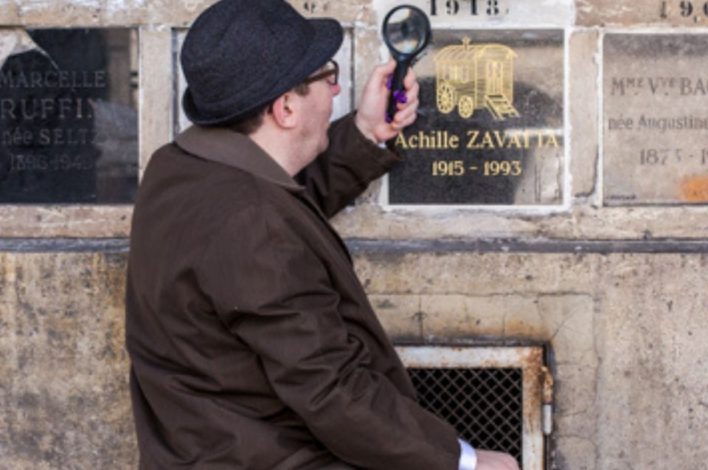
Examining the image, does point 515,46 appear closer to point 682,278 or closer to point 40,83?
point 682,278

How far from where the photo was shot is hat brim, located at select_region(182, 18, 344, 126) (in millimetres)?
3188

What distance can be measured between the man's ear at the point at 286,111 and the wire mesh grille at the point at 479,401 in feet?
4.43

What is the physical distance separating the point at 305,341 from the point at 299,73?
2.20ft

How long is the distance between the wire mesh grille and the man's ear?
1.35 metres

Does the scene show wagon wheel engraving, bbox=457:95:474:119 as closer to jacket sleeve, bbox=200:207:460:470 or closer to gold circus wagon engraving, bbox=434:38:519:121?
gold circus wagon engraving, bbox=434:38:519:121

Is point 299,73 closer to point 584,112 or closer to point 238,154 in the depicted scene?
point 238,154

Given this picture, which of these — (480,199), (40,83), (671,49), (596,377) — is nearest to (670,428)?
(596,377)

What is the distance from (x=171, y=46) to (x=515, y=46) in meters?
1.13

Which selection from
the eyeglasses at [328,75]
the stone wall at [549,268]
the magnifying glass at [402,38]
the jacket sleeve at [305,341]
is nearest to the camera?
the jacket sleeve at [305,341]

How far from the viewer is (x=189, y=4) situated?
171 inches

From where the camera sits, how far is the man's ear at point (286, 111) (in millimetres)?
3254

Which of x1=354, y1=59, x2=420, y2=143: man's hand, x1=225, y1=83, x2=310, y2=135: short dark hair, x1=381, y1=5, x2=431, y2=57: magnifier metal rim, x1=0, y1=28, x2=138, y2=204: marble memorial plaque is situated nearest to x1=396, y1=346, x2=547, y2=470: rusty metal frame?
x1=354, y1=59, x2=420, y2=143: man's hand

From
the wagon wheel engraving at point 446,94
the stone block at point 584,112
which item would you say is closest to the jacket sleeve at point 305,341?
the wagon wheel engraving at point 446,94

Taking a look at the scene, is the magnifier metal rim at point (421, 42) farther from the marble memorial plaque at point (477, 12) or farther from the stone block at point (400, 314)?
the stone block at point (400, 314)
